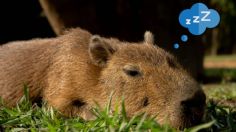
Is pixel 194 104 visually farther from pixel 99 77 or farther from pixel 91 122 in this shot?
pixel 99 77

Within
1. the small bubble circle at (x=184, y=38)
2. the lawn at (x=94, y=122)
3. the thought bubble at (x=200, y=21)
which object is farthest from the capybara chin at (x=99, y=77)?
the small bubble circle at (x=184, y=38)

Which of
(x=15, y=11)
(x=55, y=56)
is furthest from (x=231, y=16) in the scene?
(x=55, y=56)

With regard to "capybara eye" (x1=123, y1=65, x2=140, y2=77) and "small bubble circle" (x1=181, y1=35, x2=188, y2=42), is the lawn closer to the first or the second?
"capybara eye" (x1=123, y1=65, x2=140, y2=77)

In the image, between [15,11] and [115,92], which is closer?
[115,92]

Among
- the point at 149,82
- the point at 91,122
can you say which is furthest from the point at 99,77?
the point at 91,122

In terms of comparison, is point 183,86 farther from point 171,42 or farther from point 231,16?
point 231,16

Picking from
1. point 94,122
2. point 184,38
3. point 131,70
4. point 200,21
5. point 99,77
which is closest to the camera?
point 94,122

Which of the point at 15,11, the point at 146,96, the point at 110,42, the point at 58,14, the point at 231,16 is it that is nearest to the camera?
the point at 146,96
